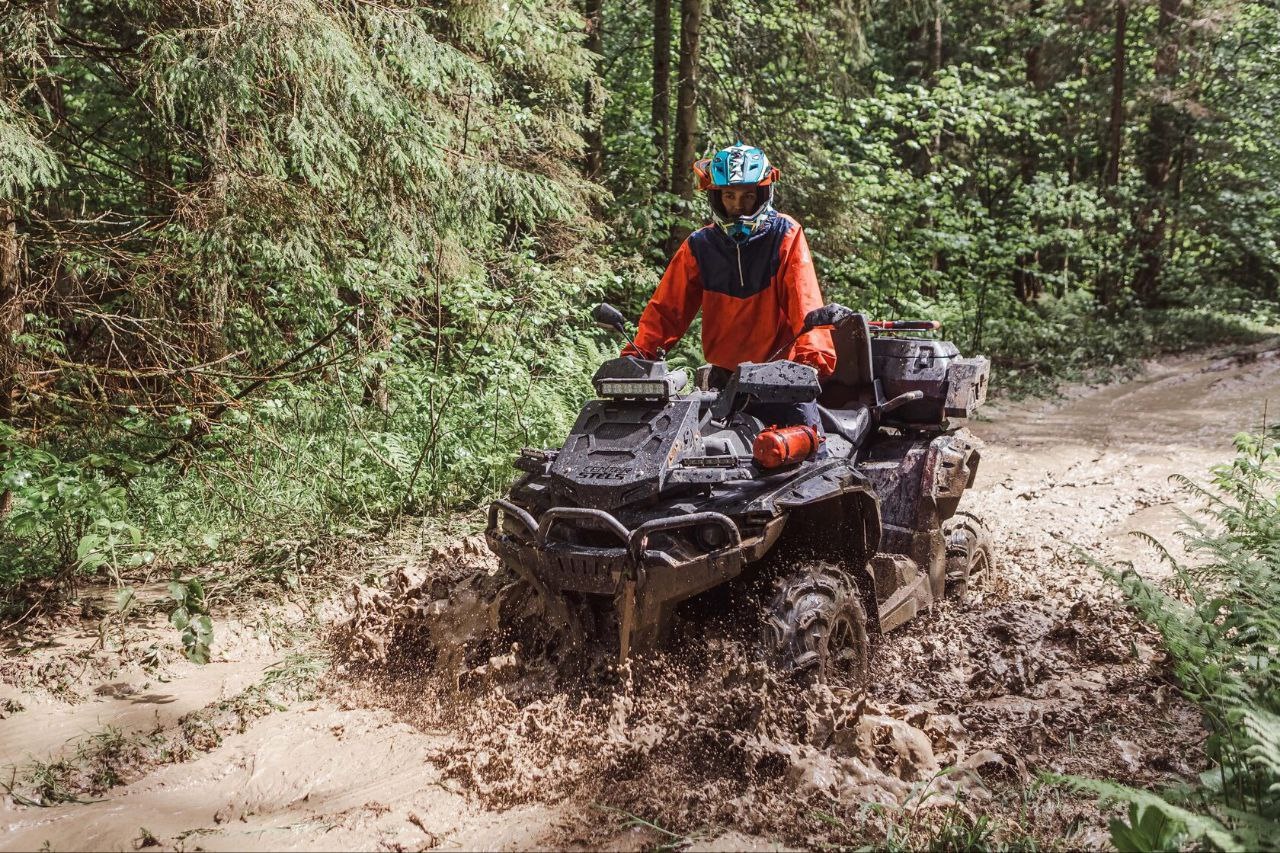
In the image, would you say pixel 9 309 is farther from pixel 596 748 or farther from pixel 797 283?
pixel 797 283

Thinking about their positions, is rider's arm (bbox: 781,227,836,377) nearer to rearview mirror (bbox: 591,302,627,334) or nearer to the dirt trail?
rearview mirror (bbox: 591,302,627,334)

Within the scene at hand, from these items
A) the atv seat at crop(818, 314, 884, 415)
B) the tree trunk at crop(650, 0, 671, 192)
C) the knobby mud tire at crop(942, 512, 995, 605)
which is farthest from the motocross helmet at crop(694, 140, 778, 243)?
the tree trunk at crop(650, 0, 671, 192)

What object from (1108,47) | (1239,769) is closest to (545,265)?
(1239,769)

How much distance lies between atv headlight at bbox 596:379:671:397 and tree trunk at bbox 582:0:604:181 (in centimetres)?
759

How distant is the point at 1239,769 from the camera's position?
3.31 metres

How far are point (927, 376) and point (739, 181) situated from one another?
5.65 ft

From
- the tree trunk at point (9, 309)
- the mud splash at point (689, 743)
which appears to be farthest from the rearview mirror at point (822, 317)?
the tree trunk at point (9, 309)

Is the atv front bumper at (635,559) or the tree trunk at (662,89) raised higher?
the tree trunk at (662,89)

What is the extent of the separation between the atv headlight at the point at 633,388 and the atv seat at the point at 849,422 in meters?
1.23

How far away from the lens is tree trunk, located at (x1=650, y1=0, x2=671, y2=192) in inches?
483

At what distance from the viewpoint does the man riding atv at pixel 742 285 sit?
5.30 m

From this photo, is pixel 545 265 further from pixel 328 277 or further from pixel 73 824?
pixel 73 824

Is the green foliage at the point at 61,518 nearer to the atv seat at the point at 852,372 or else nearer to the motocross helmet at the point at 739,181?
the motocross helmet at the point at 739,181

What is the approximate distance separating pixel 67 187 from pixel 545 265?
15.2 ft
